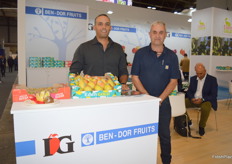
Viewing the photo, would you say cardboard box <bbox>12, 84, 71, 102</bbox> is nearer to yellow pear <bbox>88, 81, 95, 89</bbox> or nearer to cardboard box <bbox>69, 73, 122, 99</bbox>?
cardboard box <bbox>69, 73, 122, 99</bbox>

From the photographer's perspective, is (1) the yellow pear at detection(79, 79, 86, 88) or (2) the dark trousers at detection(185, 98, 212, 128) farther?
(2) the dark trousers at detection(185, 98, 212, 128)

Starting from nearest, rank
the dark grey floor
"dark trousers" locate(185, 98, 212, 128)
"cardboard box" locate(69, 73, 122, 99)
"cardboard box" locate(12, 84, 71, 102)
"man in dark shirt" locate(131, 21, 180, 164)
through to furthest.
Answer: "cardboard box" locate(12, 84, 71, 102)
"cardboard box" locate(69, 73, 122, 99)
"man in dark shirt" locate(131, 21, 180, 164)
the dark grey floor
"dark trousers" locate(185, 98, 212, 128)

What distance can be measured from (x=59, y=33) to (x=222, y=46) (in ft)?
17.9

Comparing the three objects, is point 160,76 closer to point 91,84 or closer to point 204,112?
point 91,84

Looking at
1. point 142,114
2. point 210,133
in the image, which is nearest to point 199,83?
point 210,133

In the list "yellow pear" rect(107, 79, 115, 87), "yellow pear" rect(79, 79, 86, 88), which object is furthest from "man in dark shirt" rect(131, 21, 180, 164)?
"yellow pear" rect(79, 79, 86, 88)

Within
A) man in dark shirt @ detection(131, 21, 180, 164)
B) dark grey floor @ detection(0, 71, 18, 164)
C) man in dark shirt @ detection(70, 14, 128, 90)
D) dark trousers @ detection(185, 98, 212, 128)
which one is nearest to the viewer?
man in dark shirt @ detection(131, 21, 180, 164)

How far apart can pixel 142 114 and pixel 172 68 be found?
2.48 ft

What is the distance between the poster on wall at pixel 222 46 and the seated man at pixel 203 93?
11.1ft

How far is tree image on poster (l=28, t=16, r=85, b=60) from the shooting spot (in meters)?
6.77

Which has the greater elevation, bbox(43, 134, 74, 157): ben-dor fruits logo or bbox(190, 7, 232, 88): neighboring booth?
bbox(190, 7, 232, 88): neighboring booth

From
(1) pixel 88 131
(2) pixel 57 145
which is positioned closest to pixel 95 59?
(1) pixel 88 131

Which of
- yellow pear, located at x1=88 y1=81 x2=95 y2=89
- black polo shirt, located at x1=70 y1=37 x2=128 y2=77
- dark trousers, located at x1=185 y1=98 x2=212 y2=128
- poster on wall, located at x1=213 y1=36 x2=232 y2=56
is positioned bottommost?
dark trousers, located at x1=185 y1=98 x2=212 y2=128

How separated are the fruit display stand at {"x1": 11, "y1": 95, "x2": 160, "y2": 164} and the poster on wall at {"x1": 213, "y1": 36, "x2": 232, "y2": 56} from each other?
6402 mm
